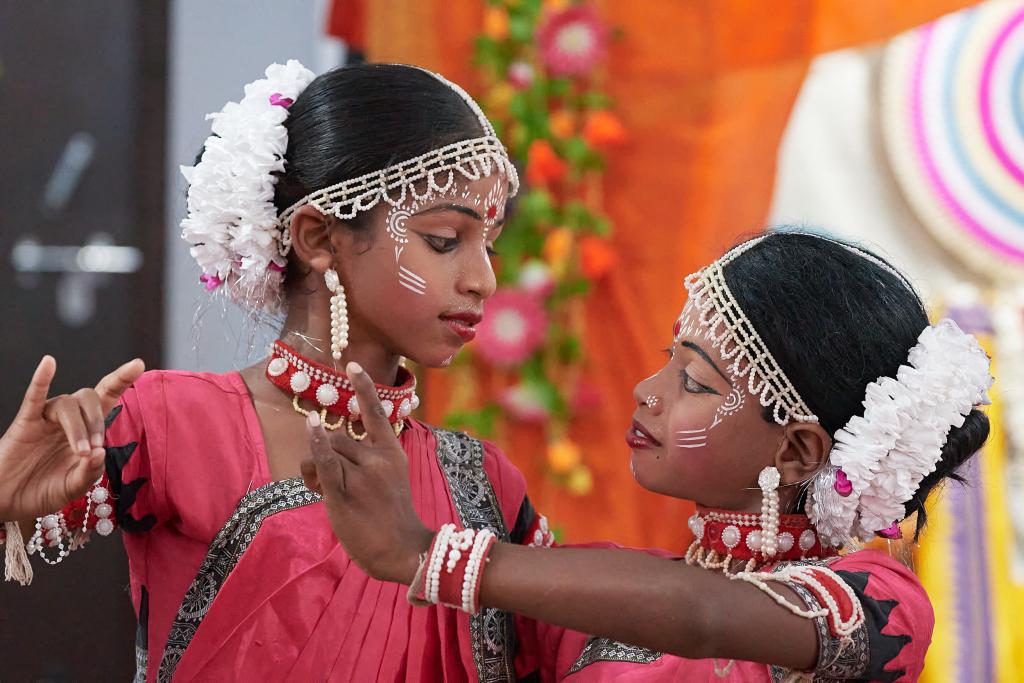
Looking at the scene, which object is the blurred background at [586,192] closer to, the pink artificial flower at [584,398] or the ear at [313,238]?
the pink artificial flower at [584,398]

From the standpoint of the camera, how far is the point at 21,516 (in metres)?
1.35

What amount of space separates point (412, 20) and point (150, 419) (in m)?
1.72

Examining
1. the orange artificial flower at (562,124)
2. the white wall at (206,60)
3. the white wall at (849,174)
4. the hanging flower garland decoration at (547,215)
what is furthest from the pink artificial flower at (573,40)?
the white wall at (206,60)

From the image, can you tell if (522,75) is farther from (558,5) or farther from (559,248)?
(559,248)

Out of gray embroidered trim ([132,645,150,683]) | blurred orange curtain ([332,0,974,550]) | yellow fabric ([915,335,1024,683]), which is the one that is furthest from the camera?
blurred orange curtain ([332,0,974,550])

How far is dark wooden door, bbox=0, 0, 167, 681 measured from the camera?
298 centimetres

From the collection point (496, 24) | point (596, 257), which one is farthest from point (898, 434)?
point (496, 24)

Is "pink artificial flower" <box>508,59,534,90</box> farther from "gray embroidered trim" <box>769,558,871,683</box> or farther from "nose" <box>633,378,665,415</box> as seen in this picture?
"gray embroidered trim" <box>769,558,871,683</box>

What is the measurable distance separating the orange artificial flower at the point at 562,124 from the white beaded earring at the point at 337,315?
54.9 inches

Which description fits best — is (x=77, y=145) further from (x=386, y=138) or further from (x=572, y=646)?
(x=572, y=646)

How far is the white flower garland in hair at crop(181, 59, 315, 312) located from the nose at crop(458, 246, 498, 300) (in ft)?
0.90

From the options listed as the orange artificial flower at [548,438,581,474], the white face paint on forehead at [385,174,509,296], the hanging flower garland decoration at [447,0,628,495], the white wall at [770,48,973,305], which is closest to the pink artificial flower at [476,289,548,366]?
the hanging flower garland decoration at [447,0,628,495]

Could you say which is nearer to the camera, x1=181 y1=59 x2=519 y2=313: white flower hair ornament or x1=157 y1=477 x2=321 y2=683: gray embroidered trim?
x1=157 y1=477 x2=321 y2=683: gray embroidered trim

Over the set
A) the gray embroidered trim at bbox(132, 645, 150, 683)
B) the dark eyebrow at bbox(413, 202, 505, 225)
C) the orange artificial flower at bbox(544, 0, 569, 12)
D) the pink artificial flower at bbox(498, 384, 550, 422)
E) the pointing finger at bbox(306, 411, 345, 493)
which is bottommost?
the pink artificial flower at bbox(498, 384, 550, 422)
